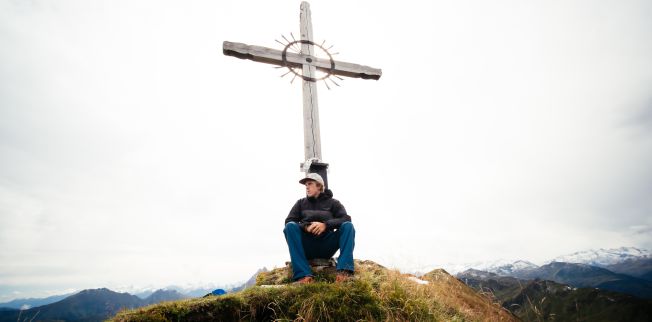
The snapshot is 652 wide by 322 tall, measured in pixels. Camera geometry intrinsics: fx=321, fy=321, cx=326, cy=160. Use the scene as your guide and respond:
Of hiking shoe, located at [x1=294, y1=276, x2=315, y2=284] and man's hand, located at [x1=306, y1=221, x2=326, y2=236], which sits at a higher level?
man's hand, located at [x1=306, y1=221, x2=326, y2=236]

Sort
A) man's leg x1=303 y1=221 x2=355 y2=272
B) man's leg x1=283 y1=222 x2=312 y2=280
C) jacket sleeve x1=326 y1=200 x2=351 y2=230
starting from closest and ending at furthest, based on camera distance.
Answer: man's leg x1=283 y1=222 x2=312 y2=280 < man's leg x1=303 y1=221 x2=355 y2=272 < jacket sleeve x1=326 y1=200 x2=351 y2=230

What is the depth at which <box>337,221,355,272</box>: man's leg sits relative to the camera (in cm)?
489

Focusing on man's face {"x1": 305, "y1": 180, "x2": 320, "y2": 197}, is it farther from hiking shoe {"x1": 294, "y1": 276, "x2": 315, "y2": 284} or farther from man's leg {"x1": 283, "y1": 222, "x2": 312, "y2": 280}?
hiking shoe {"x1": 294, "y1": 276, "x2": 315, "y2": 284}

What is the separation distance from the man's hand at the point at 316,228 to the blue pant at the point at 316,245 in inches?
8.6

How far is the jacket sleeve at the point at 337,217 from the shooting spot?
5039 millimetres

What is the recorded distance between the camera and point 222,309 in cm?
357

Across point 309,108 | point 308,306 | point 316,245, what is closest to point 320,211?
point 316,245

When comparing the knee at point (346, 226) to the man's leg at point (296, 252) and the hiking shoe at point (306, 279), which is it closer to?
the man's leg at point (296, 252)

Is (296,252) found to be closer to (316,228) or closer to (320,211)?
(316,228)

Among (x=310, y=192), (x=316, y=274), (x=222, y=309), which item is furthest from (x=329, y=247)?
(x=222, y=309)

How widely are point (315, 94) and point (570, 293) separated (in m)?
172

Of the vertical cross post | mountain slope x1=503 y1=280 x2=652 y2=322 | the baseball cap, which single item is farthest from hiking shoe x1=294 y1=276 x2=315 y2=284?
mountain slope x1=503 y1=280 x2=652 y2=322

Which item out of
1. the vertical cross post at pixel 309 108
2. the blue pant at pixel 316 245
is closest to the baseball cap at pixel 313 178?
the vertical cross post at pixel 309 108

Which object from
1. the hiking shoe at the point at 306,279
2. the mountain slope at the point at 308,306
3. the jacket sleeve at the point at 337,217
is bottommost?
the mountain slope at the point at 308,306
